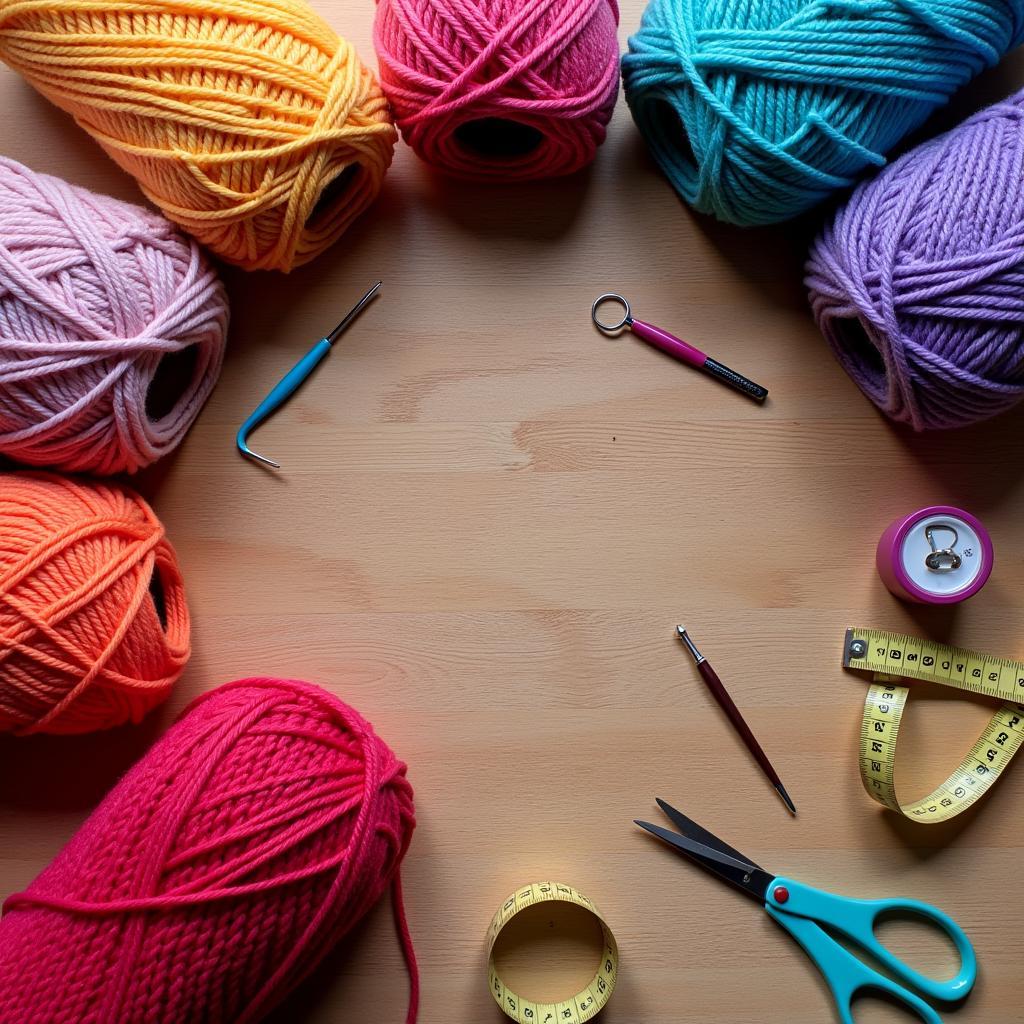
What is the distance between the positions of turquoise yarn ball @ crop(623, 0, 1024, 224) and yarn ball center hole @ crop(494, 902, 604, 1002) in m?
0.77

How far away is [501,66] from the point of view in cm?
82

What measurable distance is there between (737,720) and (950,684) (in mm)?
238

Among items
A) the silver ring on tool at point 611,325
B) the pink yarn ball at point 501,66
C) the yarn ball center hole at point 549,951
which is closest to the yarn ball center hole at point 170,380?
the pink yarn ball at point 501,66

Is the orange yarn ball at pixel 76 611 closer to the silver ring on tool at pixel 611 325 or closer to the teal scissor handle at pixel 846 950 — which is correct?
the silver ring on tool at pixel 611 325

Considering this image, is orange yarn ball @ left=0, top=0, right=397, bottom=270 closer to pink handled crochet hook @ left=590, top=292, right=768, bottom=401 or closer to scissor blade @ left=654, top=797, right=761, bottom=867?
pink handled crochet hook @ left=590, top=292, right=768, bottom=401

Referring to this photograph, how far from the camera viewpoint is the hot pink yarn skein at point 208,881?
2.51 feet

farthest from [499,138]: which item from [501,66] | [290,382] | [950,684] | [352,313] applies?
[950,684]

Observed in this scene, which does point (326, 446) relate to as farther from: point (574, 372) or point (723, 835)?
point (723, 835)

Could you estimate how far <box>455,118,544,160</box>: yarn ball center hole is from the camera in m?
0.95

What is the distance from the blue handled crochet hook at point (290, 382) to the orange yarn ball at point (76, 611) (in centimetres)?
14

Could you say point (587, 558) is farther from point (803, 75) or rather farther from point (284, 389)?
point (803, 75)

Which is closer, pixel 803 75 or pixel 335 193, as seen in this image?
pixel 803 75

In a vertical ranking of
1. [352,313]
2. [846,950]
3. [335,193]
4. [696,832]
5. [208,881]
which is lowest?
[846,950]

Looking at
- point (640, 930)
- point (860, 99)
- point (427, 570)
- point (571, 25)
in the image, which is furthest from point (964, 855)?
point (571, 25)
